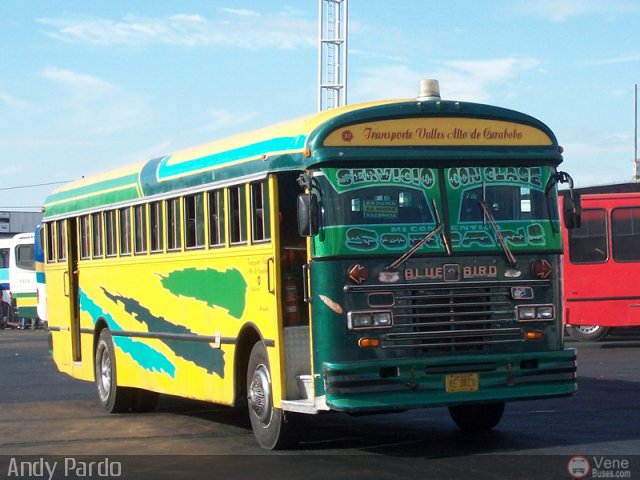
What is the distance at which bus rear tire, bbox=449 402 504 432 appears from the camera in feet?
42.9

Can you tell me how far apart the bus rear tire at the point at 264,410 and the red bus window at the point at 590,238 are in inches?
584

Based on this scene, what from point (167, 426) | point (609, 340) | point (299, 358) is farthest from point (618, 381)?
point (609, 340)

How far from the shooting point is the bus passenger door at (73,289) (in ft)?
61.3

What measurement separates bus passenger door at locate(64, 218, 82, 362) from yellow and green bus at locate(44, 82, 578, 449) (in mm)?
5735

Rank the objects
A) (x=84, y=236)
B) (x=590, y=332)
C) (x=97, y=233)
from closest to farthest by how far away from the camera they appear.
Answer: (x=97, y=233)
(x=84, y=236)
(x=590, y=332)

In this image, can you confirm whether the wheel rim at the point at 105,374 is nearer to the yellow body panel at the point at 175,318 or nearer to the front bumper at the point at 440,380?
the yellow body panel at the point at 175,318

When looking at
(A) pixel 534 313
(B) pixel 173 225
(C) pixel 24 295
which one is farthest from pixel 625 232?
(C) pixel 24 295

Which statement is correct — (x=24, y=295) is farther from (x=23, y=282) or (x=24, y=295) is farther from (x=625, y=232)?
(x=625, y=232)

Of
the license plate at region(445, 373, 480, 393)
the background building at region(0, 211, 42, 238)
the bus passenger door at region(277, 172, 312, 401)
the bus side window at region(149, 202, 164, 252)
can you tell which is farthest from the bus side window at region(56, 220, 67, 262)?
the background building at region(0, 211, 42, 238)

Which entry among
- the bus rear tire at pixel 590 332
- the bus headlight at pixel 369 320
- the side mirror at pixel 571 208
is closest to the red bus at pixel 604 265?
the bus rear tire at pixel 590 332

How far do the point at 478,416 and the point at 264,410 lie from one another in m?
2.25

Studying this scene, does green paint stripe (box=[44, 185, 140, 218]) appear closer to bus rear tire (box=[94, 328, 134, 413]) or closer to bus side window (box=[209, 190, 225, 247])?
bus rear tire (box=[94, 328, 134, 413])

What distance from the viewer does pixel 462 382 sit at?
1148 cm

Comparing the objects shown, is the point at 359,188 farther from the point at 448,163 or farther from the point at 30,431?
the point at 30,431
